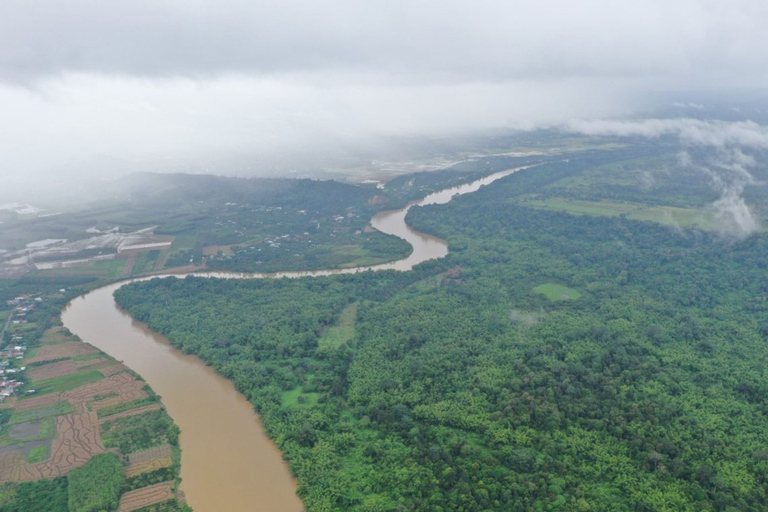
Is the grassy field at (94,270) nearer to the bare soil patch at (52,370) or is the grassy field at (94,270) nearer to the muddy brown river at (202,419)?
the muddy brown river at (202,419)

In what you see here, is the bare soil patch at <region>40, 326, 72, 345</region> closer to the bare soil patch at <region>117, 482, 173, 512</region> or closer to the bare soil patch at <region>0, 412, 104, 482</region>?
the bare soil patch at <region>0, 412, 104, 482</region>

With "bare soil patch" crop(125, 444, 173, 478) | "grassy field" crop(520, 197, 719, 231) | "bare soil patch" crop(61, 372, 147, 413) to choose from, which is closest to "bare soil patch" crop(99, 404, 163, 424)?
"bare soil patch" crop(61, 372, 147, 413)

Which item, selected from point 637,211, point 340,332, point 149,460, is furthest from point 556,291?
point 149,460

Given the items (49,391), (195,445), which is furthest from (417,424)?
(49,391)

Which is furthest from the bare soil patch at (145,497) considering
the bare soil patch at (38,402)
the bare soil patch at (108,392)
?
the bare soil patch at (38,402)

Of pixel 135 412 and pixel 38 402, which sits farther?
pixel 38 402

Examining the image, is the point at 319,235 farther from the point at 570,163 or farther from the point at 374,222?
the point at 570,163

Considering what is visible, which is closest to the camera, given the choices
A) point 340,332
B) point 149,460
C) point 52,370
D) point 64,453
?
point 149,460

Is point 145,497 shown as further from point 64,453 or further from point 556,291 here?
point 556,291
